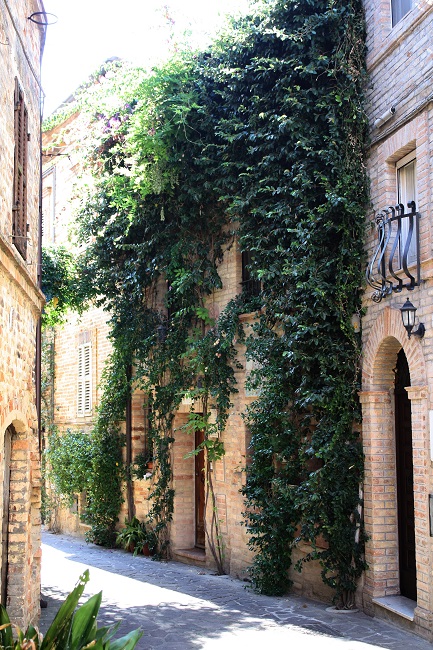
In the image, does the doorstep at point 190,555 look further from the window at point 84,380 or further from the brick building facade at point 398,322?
the window at point 84,380

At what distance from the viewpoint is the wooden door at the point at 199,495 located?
1354cm

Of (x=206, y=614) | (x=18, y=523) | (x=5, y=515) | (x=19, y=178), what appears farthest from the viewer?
(x=206, y=614)

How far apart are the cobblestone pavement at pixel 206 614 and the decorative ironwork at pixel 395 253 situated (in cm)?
361

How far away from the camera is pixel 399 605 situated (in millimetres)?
8508

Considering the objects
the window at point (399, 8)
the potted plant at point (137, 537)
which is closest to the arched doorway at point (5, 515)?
the window at point (399, 8)

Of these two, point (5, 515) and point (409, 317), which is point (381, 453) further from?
→ point (5, 515)

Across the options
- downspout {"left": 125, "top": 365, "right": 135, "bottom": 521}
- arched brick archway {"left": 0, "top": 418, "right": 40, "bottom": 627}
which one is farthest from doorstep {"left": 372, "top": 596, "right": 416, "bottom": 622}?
downspout {"left": 125, "top": 365, "right": 135, "bottom": 521}

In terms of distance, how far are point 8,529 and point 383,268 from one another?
15.8 ft

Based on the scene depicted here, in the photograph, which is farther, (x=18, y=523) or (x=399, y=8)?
(x=399, y=8)

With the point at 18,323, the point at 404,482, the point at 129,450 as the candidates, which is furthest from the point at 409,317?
the point at 129,450

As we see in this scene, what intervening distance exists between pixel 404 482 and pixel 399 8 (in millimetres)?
5489

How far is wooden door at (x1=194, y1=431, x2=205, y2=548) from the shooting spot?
1354cm

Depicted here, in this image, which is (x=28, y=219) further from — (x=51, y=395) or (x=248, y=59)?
(x=51, y=395)

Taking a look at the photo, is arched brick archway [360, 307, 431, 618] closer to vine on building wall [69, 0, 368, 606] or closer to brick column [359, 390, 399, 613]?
brick column [359, 390, 399, 613]
